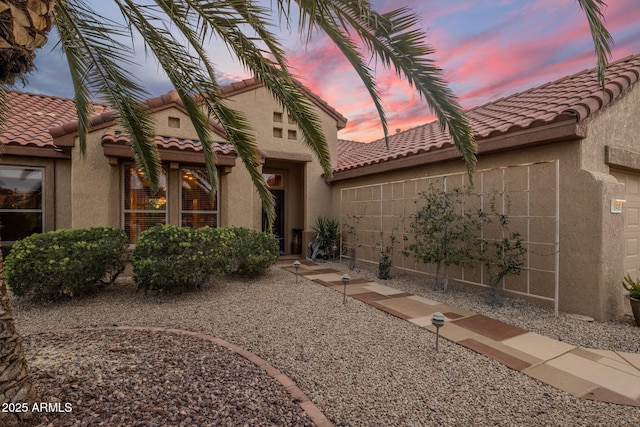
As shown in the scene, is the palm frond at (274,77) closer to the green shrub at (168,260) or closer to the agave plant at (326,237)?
the green shrub at (168,260)

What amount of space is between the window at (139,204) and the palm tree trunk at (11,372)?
644 cm

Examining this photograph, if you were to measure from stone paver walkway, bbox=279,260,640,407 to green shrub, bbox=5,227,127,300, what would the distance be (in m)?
4.99

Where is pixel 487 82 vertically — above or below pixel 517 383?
above

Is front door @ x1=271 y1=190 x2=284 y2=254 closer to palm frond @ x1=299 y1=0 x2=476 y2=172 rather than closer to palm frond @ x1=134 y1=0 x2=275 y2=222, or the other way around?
palm frond @ x1=134 y1=0 x2=275 y2=222

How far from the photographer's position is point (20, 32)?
2320mm

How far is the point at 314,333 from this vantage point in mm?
4453

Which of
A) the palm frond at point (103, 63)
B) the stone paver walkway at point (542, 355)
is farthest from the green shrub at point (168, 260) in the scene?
the stone paver walkway at point (542, 355)

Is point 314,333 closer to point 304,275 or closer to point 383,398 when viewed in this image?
point 383,398

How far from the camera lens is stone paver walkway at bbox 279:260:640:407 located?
10.7 ft

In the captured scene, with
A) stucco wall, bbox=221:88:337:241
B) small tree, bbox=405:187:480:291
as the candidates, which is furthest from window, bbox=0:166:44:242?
small tree, bbox=405:187:480:291

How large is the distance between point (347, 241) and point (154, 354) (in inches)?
319

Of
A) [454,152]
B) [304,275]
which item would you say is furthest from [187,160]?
[454,152]

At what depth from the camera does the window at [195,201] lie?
29.0 feet

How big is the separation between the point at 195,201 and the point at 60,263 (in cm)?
387
